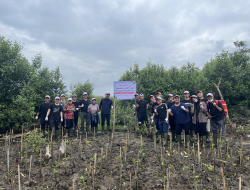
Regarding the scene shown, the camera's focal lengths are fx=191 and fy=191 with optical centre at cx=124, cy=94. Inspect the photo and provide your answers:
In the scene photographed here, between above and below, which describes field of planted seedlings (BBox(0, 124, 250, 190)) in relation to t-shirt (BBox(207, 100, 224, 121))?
below

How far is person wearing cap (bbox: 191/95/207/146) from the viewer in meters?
7.07

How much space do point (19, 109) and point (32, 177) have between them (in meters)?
7.34

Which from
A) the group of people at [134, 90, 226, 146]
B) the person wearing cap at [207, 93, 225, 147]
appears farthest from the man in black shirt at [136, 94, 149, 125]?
the person wearing cap at [207, 93, 225, 147]

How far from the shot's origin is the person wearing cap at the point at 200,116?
23.2ft

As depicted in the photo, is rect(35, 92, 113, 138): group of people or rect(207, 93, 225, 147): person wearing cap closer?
rect(207, 93, 225, 147): person wearing cap

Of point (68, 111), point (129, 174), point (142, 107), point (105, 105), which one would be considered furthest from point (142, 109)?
point (129, 174)

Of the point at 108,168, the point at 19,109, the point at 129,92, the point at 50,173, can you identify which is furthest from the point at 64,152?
the point at 19,109

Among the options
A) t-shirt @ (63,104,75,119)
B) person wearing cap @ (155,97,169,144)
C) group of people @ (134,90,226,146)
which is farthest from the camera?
t-shirt @ (63,104,75,119)

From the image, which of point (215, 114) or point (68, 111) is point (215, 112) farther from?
point (68, 111)

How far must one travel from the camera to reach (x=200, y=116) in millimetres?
7109

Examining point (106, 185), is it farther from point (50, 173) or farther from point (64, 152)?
point (64, 152)

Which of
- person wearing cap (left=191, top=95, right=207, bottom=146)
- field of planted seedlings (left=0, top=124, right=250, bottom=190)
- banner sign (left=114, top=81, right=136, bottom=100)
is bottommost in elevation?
field of planted seedlings (left=0, top=124, right=250, bottom=190)

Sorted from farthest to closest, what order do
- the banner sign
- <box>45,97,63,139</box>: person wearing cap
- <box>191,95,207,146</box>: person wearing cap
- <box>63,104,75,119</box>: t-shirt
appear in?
the banner sign → <box>63,104,75,119</box>: t-shirt → <box>45,97,63,139</box>: person wearing cap → <box>191,95,207,146</box>: person wearing cap

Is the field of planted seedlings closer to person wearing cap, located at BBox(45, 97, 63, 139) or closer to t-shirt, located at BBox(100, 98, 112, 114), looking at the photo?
person wearing cap, located at BBox(45, 97, 63, 139)
